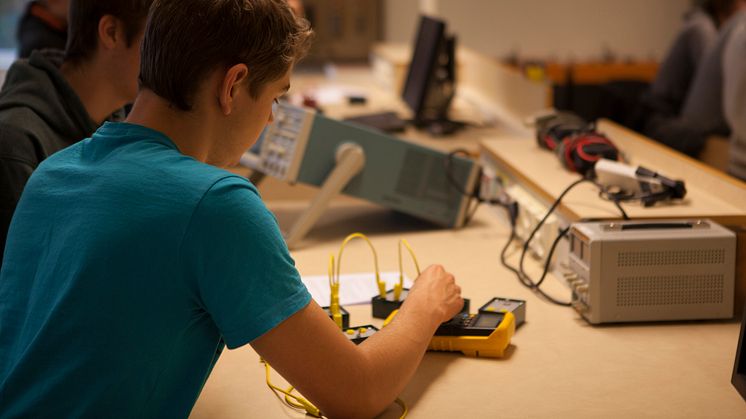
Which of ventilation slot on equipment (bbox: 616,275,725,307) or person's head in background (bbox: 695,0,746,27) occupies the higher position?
person's head in background (bbox: 695,0,746,27)

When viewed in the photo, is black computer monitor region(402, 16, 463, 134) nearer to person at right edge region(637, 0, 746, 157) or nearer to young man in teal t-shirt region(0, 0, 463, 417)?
person at right edge region(637, 0, 746, 157)

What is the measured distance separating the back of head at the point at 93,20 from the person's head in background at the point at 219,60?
2.10ft

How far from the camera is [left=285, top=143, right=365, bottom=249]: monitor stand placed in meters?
2.09

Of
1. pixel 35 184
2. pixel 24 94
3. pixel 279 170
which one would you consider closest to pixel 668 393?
pixel 35 184

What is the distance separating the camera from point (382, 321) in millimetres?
1632

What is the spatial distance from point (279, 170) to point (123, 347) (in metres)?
1.09

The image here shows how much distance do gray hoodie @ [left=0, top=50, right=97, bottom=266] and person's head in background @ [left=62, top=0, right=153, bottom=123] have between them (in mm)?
51

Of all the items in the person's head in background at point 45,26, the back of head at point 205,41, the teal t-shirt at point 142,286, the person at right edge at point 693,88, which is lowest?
the person at right edge at point 693,88

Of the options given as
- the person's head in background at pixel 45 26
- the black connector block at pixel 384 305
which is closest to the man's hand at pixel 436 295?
the black connector block at pixel 384 305

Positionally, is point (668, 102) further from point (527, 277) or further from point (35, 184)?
point (35, 184)

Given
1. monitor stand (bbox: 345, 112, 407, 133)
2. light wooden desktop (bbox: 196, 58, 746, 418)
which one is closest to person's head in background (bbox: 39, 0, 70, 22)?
monitor stand (bbox: 345, 112, 407, 133)

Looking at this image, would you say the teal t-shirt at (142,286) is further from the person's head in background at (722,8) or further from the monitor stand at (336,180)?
the person's head in background at (722,8)

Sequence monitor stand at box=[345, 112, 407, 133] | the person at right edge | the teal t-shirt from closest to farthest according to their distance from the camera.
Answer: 1. the teal t-shirt
2. monitor stand at box=[345, 112, 407, 133]
3. the person at right edge

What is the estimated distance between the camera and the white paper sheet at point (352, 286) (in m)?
1.74
